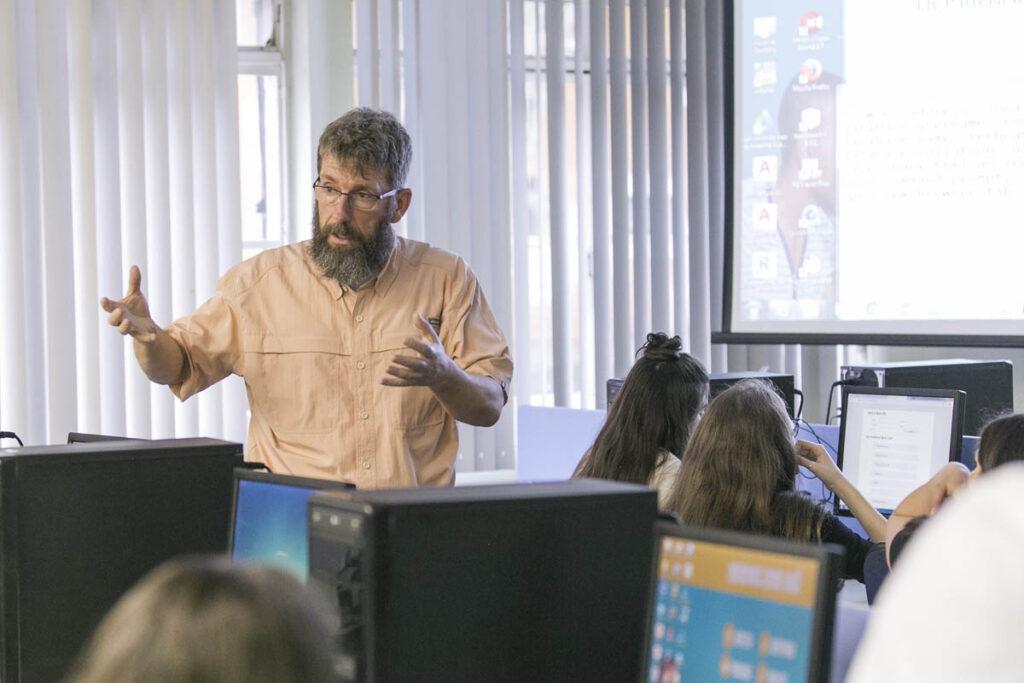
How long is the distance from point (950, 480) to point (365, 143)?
137 cm

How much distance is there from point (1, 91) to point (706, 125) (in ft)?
8.81

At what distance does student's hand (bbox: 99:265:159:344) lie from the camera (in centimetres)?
212

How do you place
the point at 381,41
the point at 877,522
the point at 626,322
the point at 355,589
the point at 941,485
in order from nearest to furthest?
the point at 355,589, the point at 941,485, the point at 877,522, the point at 381,41, the point at 626,322

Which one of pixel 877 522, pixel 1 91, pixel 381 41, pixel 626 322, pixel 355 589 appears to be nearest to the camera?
pixel 355 589

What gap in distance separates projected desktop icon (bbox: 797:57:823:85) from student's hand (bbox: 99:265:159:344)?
3.00 m

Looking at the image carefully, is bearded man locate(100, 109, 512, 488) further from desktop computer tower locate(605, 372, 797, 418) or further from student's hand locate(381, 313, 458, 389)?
desktop computer tower locate(605, 372, 797, 418)

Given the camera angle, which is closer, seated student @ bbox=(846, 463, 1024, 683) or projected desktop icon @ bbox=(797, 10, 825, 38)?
seated student @ bbox=(846, 463, 1024, 683)

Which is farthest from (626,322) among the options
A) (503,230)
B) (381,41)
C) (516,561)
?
(516,561)

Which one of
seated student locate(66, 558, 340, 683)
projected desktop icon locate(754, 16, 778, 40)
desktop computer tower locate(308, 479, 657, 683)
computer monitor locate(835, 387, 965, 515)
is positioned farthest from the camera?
projected desktop icon locate(754, 16, 778, 40)

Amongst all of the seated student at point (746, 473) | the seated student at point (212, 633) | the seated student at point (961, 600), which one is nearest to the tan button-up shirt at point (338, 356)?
the seated student at point (746, 473)

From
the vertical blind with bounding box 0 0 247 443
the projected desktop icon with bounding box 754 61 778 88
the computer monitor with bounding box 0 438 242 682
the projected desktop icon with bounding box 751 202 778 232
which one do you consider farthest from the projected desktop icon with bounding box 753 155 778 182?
the computer monitor with bounding box 0 438 242 682

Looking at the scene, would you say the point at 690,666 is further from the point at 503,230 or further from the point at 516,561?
the point at 503,230

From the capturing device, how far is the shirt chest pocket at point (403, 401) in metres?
2.34

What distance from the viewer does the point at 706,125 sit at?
15.8 feet
